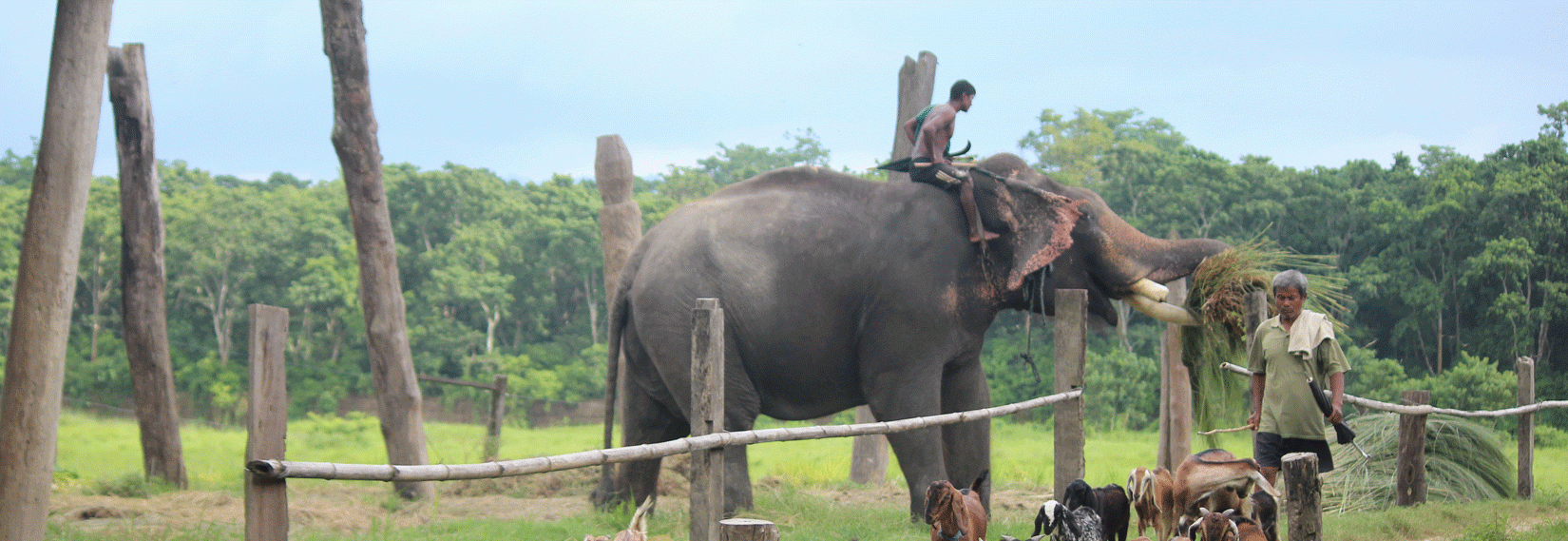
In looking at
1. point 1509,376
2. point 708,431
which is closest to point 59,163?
point 708,431

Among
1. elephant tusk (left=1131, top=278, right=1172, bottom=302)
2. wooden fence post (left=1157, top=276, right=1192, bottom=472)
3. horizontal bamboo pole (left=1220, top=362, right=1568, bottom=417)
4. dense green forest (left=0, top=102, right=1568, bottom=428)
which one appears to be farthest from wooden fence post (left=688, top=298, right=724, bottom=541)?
dense green forest (left=0, top=102, right=1568, bottom=428)

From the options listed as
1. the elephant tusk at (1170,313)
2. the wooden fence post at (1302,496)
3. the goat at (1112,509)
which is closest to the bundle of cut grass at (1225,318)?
the elephant tusk at (1170,313)

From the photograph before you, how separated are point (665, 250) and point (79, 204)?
2743mm

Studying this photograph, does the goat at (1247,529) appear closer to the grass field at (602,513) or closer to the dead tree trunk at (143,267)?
the grass field at (602,513)

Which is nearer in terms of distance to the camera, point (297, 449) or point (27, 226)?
point (27, 226)

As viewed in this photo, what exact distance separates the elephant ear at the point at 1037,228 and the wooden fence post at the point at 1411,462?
2341 millimetres

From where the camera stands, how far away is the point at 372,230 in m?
8.30

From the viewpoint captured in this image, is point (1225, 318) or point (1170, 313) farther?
point (1170, 313)

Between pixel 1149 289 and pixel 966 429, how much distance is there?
4.05 feet

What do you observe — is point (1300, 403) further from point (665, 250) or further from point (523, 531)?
point (523, 531)

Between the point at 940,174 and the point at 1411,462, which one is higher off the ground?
the point at 940,174

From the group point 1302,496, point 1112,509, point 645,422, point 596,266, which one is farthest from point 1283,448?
point 596,266

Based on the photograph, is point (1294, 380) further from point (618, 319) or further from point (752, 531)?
point (618, 319)

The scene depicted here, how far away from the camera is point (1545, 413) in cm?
1627
